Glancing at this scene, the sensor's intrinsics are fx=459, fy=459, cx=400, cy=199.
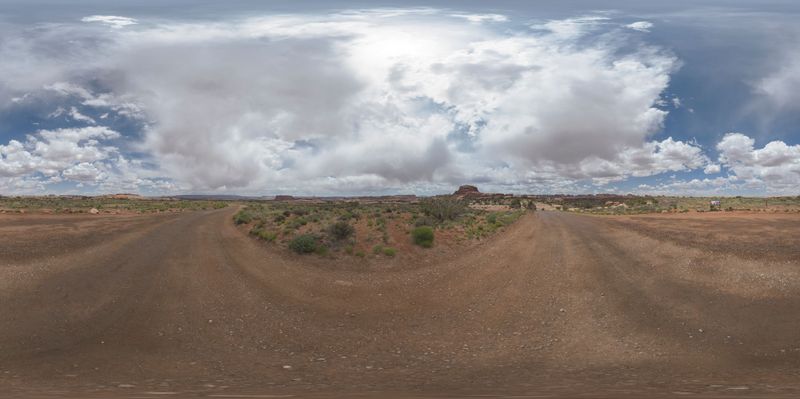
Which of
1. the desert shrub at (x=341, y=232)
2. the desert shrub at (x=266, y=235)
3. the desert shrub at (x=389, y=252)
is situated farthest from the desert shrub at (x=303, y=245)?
the desert shrub at (x=266, y=235)

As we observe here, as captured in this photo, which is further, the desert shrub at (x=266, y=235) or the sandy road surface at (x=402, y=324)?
the desert shrub at (x=266, y=235)

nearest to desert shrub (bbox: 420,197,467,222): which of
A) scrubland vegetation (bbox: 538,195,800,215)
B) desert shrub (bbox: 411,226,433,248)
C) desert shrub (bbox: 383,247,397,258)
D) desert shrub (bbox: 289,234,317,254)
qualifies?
desert shrub (bbox: 411,226,433,248)

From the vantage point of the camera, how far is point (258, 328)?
1035 centimetres

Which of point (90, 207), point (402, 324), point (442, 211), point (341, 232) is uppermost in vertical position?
point (442, 211)

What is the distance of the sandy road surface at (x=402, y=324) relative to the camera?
756 cm

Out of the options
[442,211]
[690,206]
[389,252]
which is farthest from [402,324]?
[690,206]

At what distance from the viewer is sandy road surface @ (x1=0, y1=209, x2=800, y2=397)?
24.8 ft

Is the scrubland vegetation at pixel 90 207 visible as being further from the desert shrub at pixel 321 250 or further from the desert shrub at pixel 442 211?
the desert shrub at pixel 321 250

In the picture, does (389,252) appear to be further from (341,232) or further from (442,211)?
(442,211)

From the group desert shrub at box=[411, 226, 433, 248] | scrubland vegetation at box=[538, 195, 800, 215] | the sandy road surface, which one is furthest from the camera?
scrubland vegetation at box=[538, 195, 800, 215]

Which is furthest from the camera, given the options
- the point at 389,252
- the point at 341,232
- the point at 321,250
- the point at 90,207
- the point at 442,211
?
the point at 90,207

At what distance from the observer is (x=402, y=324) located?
10.9 meters

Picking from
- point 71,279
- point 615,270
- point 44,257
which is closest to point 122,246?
point 44,257

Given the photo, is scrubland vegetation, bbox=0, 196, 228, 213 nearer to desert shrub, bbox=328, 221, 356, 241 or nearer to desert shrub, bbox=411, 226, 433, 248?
desert shrub, bbox=328, 221, 356, 241
